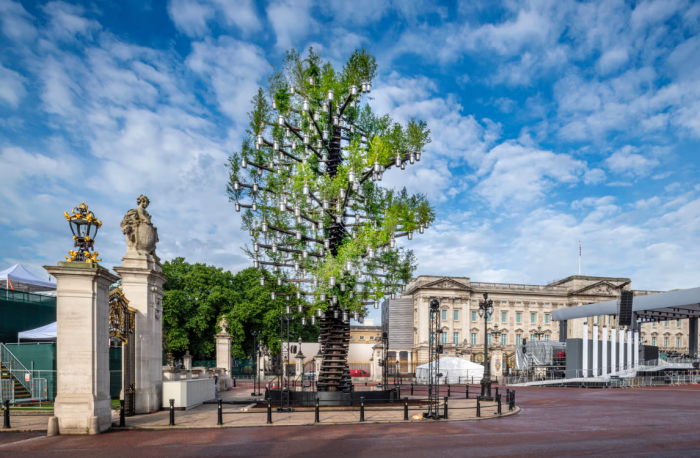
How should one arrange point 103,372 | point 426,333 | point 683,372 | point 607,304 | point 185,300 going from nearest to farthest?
1. point 103,372
2. point 683,372
3. point 607,304
4. point 185,300
5. point 426,333

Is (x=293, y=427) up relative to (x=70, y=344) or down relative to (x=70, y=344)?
down

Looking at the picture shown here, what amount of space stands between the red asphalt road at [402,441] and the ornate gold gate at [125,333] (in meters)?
3.23

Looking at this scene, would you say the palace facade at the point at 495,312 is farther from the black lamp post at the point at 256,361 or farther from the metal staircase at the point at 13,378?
the metal staircase at the point at 13,378

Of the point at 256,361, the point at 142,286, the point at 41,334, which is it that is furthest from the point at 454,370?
the point at 142,286

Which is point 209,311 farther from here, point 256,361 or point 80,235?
point 80,235

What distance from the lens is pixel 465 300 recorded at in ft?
307

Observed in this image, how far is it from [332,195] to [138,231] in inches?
290

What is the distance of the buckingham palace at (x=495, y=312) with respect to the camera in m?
91.8

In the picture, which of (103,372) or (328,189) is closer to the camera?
(103,372)

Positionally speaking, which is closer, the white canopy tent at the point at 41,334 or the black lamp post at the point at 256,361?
the white canopy tent at the point at 41,334

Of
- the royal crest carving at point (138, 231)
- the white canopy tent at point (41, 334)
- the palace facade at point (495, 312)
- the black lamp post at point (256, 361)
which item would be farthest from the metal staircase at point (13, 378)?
the palace facade at point (495, 312)

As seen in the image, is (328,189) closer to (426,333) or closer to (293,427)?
(293,427)

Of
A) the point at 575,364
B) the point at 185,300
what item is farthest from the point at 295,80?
the point at 185,300

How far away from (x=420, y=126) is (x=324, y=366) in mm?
11205
